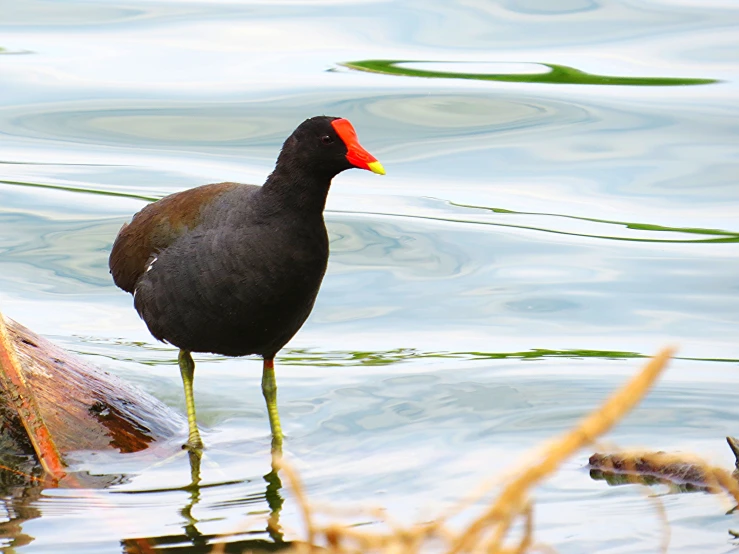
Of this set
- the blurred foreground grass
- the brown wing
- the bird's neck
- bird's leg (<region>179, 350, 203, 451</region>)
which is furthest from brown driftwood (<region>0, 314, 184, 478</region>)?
the blurred foreground grass

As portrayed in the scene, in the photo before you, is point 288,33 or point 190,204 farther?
point 288,33

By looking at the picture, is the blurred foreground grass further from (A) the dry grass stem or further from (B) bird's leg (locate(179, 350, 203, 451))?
(B) bird's leg (locate(179, 350, 203, 451))

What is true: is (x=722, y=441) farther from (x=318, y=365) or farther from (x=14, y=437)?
(x=14, y=437)

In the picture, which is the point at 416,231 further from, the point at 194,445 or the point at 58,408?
the point at 58,408

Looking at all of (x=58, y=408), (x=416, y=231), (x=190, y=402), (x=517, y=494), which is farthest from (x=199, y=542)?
(x=416, y=231)

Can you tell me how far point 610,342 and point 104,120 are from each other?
20.4ft

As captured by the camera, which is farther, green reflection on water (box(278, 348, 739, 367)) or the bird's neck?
green reflection on water (box(278, 348, 739, 367))

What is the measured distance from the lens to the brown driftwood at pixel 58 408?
16.3ft

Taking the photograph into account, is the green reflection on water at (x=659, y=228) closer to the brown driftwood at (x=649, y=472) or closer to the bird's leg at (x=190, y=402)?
the bird's leg at (x=190, y=402)

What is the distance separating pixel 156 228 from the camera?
5879 mm

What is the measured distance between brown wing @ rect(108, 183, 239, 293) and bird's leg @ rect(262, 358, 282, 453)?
0.79 metres

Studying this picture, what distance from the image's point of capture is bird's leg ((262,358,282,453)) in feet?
19.8

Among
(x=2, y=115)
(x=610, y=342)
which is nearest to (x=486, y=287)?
(x=610, y=342)

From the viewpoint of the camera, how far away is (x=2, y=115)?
1198 centimetres
